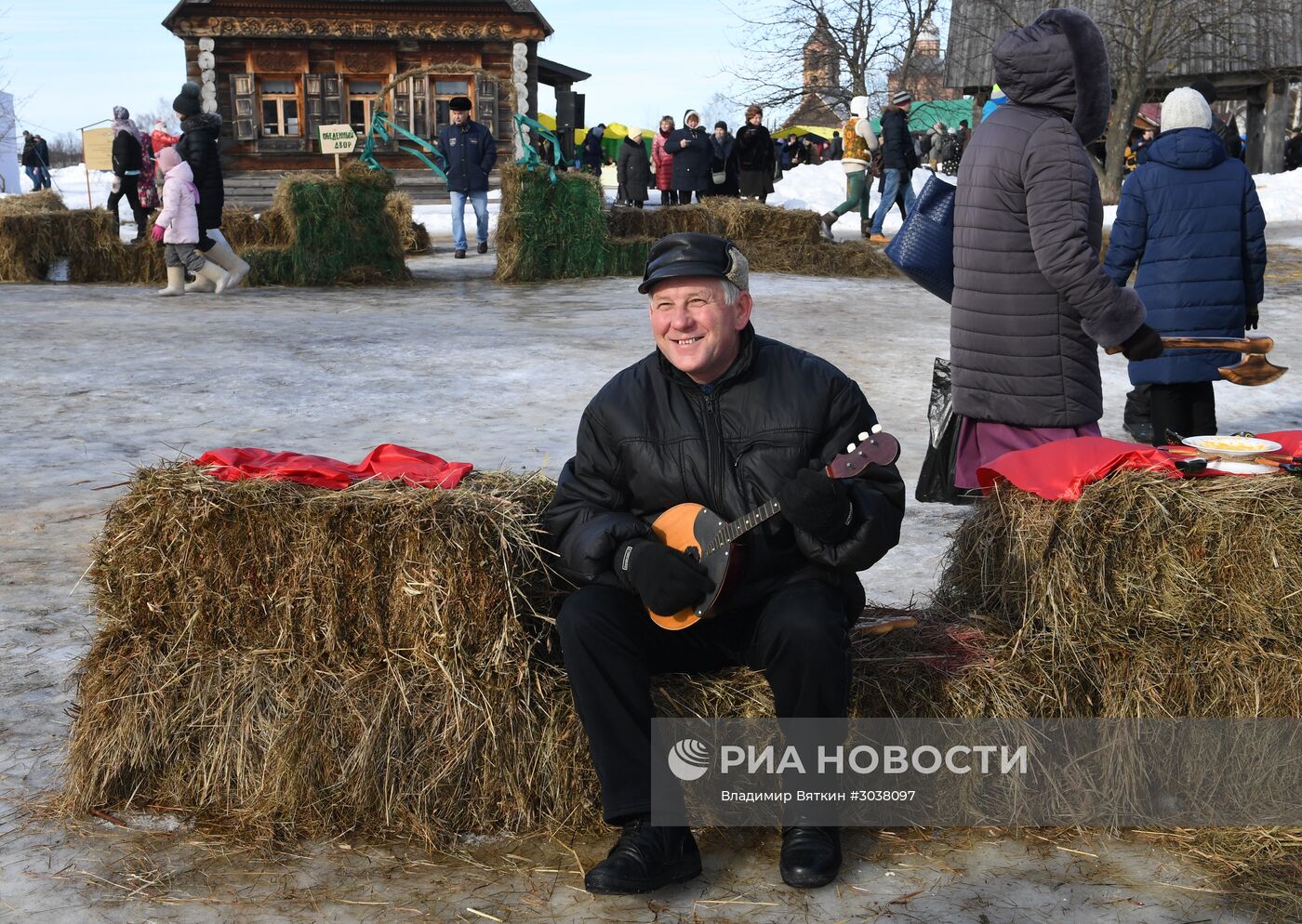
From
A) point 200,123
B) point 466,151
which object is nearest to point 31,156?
point 466,151

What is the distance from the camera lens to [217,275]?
1299cm

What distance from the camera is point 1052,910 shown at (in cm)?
274

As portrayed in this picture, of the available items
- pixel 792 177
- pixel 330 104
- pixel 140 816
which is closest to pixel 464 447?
pixel 140 816

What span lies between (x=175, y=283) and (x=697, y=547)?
11193mm

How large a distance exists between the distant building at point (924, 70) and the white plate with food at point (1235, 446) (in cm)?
3311

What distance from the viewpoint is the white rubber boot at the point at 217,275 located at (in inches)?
508

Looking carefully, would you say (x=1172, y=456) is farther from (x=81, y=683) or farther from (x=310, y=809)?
(x=81, y=683)

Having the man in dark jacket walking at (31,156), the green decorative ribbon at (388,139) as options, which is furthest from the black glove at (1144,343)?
the man in dark jacket walking at (31,156)

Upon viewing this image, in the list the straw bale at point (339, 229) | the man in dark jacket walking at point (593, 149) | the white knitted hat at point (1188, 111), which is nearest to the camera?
the white knitted hat at point (1188, 111)

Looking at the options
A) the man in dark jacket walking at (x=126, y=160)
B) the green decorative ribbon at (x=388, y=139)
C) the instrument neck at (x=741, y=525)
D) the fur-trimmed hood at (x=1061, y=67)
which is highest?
the green decorative ribbon at (x=388, y=139)

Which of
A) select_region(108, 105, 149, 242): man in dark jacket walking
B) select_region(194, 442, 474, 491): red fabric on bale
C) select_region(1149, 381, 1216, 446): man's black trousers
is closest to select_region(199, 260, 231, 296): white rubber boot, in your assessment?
select_region(108, 105, 149, 242): man in dark jacket walking

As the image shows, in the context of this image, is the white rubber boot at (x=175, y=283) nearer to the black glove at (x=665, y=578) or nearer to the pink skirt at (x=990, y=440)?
the pink skirt at (x=990, y=440)

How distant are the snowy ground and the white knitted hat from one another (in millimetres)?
1932

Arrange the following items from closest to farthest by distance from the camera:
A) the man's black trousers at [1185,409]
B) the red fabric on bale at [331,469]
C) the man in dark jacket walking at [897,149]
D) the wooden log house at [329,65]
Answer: the red fabric on bale at [331,469] → the man's black trousers at [1185,409] → the man in dark jacket walking at [897,149] → the wooden log house at [329,65]
